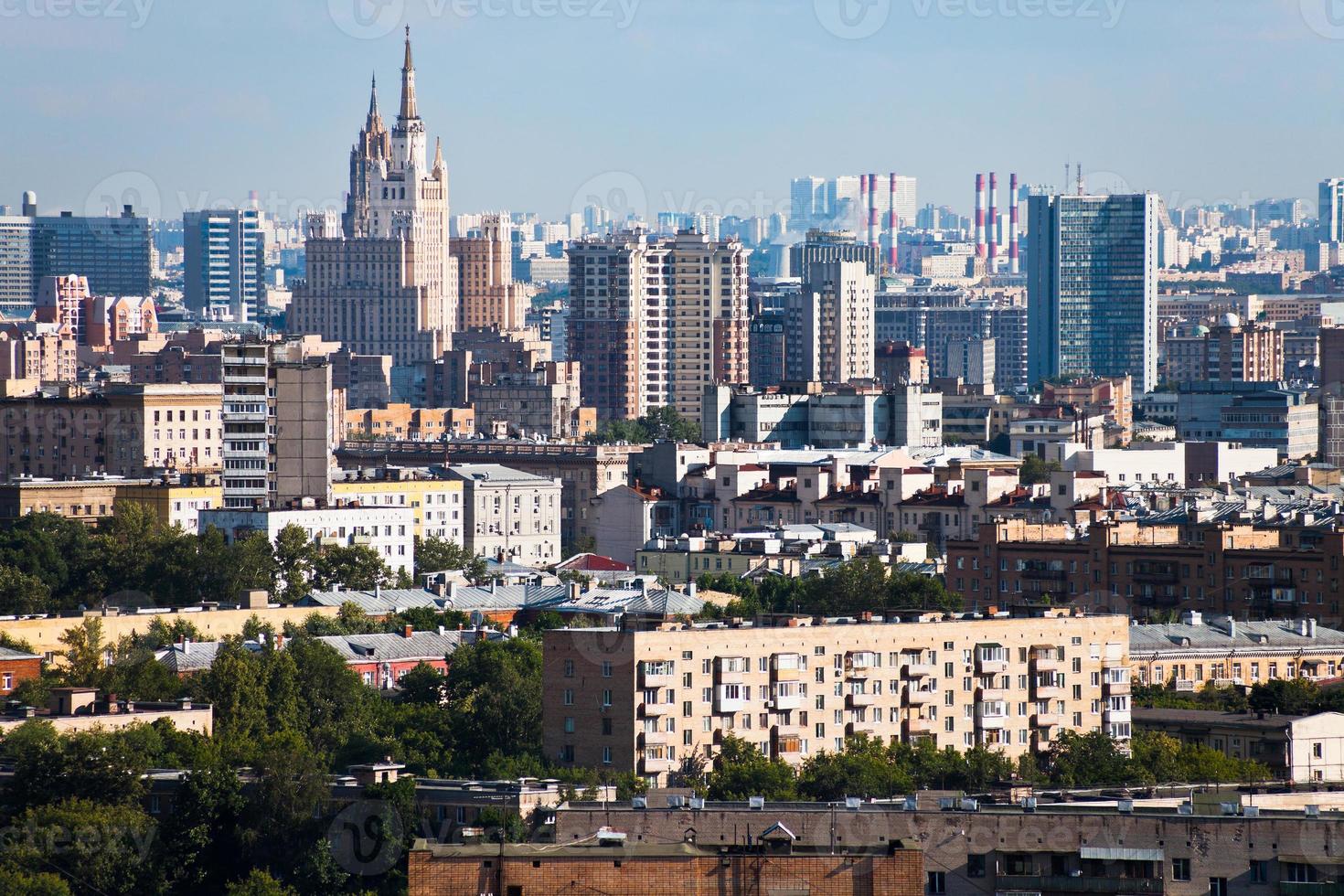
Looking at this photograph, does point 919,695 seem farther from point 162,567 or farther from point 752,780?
point 162,567

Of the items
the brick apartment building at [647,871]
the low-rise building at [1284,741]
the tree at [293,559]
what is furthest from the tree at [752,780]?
the tree at [293,559]

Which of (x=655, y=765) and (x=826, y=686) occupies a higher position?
(x=826, y=686)

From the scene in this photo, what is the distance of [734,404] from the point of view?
113 m

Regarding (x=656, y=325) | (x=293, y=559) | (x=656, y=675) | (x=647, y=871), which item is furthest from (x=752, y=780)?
(x=656, y=325)

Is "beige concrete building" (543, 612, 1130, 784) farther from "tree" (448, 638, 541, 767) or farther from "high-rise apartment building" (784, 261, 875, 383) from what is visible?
"high-rise apartment building" (784, 261, 875, 383)

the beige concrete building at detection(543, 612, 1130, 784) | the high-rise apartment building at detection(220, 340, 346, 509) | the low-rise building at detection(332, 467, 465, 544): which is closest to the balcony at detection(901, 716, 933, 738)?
the beige concrete building at detection(543, 612, 1130, 784)

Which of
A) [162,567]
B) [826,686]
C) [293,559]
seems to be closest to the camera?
[826,686]

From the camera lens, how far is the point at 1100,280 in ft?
593

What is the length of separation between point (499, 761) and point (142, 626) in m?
16.6

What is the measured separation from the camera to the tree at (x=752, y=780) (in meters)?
37.8

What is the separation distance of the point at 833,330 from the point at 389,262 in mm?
26912

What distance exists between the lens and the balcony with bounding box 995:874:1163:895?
2781 centimetres

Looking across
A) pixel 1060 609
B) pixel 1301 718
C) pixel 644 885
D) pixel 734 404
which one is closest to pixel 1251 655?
pixel 1060 609

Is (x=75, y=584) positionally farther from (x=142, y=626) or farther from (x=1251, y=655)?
(x=1251, y=655)
